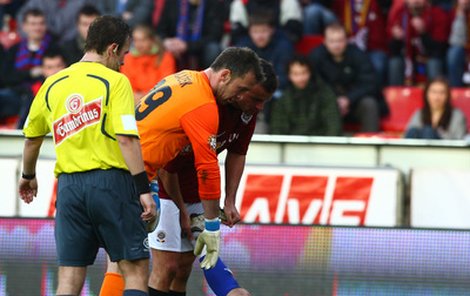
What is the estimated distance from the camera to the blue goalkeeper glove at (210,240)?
23.0 feet

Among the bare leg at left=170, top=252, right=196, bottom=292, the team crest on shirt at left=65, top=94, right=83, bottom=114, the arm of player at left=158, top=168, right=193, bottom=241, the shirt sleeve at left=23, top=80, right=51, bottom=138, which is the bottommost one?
the bare leg at left=170, top=252, right=196, bottom=292

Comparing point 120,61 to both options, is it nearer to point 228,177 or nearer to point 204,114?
point 204,114

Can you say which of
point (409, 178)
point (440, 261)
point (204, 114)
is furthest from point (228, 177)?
point (409, 178)

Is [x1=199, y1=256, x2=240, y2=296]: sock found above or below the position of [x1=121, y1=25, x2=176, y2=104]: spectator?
below

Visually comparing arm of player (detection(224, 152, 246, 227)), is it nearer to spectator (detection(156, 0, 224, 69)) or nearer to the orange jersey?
the orange jersey

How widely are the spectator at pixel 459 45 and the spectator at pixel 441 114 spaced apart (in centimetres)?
141

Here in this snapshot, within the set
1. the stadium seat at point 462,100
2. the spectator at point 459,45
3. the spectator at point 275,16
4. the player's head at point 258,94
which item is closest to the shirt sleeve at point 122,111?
the player's head at point 258,94

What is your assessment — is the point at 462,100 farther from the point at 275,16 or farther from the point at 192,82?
the point at 192,82

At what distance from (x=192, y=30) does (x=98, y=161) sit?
7416 millimetres

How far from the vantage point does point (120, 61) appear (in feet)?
22.2

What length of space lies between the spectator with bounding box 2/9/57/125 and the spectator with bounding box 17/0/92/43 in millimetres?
335

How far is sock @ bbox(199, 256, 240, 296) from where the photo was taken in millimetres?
7391

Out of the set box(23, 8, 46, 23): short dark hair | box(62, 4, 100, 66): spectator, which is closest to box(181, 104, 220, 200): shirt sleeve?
box(62, 4, 100, 66): spectator

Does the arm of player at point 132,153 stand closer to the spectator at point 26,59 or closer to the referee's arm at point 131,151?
the referee's arm at point 131,151
